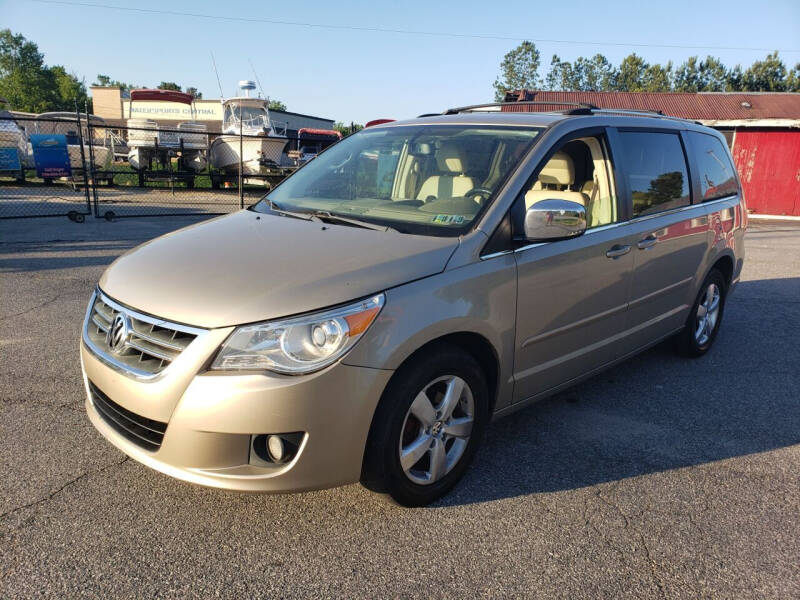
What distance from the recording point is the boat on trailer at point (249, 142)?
20234mm

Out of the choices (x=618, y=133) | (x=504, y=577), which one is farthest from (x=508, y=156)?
(x=504, y=577)

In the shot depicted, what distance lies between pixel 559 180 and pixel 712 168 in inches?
77.4

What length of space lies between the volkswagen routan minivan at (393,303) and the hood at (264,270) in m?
0.01

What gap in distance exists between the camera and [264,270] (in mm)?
2660

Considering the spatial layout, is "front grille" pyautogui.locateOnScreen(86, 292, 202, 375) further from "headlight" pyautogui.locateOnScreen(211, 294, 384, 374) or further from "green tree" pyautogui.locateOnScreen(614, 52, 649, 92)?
"green tree" pyautogui.locateOnScreen(614, 52, 649, 92)

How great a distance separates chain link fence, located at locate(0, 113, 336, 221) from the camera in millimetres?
15617

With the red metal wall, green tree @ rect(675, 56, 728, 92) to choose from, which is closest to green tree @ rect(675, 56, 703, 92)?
green tree @ rect(675, 56, 728, 92)

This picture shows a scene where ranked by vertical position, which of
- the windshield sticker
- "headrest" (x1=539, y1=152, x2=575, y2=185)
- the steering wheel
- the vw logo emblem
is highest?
"headrest" (x1=539, y1=152, x2=575, y2=185)

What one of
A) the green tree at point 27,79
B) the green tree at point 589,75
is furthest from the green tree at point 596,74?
the green tree at point 27,79

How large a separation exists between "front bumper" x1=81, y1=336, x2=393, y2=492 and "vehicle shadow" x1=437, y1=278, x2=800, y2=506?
0.75m

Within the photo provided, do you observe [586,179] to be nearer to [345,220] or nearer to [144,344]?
[345,220]

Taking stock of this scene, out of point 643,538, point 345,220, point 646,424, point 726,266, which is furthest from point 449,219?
point 726,266

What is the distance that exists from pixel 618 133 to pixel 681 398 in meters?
1.91

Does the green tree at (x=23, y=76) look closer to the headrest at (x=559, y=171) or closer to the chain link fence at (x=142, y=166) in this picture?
the chain link fence at (x=142, y=166)
